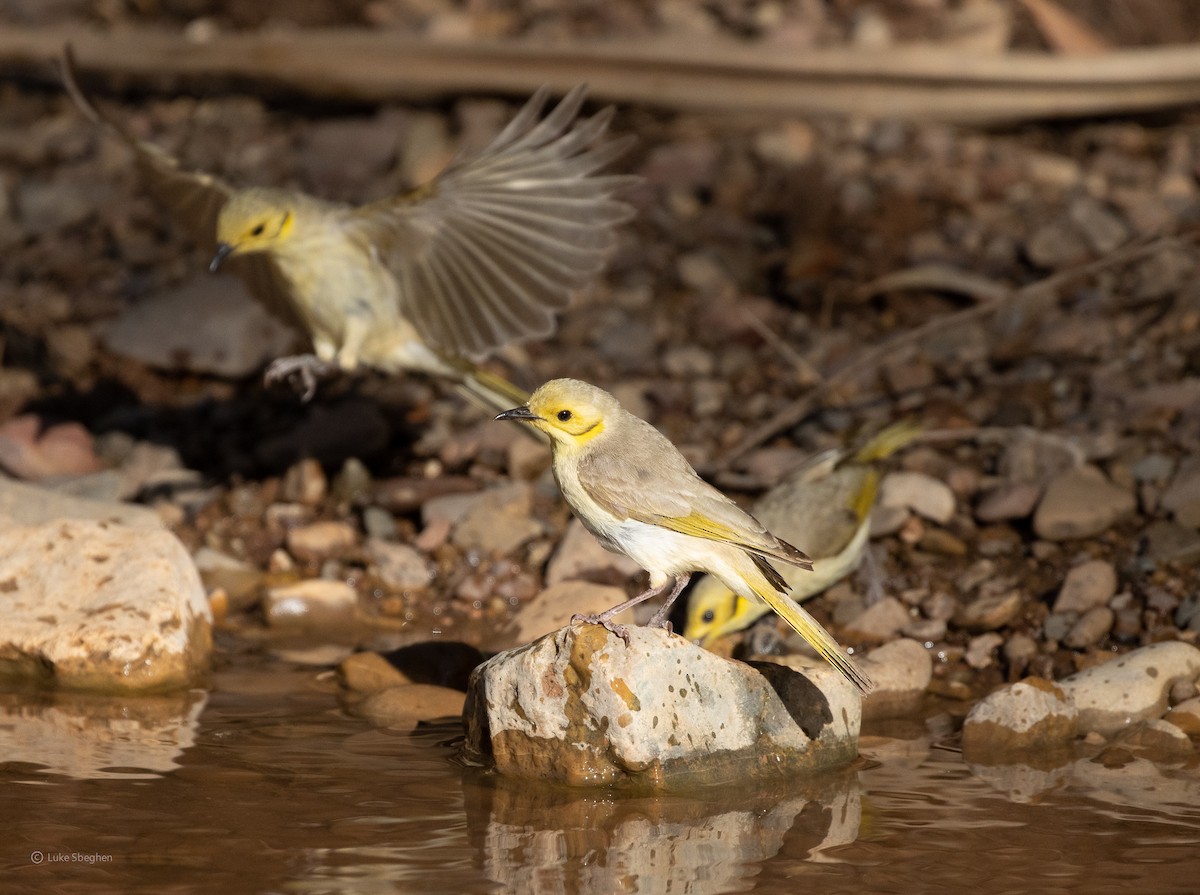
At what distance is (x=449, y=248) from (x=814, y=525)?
2200mm

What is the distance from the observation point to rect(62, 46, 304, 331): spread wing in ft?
26.1

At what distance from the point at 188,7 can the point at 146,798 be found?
8.94 meters

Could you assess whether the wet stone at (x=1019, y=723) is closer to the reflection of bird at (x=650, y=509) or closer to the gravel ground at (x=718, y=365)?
the gravel ground at (x=718, y=365)

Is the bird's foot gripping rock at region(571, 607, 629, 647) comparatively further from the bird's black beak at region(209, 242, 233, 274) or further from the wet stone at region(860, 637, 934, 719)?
the bird's black beak at region(209, 242, 233, 274)

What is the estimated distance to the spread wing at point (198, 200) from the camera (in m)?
7.95

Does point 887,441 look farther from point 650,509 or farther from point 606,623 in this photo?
point 606,623

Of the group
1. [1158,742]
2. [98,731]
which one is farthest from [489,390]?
[1158,742]

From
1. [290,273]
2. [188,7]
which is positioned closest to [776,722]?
[290,273]

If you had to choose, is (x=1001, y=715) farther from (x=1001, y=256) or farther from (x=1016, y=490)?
(x=1001, y=256)

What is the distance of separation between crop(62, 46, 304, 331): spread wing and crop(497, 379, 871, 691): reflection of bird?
292 centimetres

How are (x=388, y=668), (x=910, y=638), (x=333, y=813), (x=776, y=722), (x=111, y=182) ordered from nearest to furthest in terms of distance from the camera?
(x=333, y=813) < (x=776, y=722) < (x=388, y=668) < (x=910, y=638) < (x=111, y=182)

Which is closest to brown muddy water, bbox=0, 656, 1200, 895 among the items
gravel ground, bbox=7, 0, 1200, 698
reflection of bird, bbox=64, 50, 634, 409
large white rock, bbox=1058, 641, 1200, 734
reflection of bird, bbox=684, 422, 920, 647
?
large white rock, bbox=1058, 641, 1200, 734

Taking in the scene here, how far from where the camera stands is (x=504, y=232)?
24.3ft

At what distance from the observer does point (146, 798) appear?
4910 millimetres
